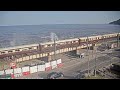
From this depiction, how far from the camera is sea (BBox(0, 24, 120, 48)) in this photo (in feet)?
16.2

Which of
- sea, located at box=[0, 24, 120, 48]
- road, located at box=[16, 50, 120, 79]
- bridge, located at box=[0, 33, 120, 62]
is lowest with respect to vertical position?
road, located at box=[16, 50, 120, 79]

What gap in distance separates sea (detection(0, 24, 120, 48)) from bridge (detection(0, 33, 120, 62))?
154 mm

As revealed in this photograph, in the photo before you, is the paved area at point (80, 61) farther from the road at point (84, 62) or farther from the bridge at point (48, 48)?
the bridge at point (48, 48)

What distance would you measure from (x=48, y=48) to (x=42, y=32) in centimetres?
69

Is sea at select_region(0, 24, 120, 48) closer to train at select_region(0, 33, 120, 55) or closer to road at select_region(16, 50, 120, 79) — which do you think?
train at select_region(0, 33, 120, 55)

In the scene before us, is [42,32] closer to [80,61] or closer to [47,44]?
[47,44]

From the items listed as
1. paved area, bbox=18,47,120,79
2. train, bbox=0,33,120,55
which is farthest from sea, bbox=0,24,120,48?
paved area, bbox=18,47,120,79

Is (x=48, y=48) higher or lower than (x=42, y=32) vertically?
lower

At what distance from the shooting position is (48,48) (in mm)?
5914

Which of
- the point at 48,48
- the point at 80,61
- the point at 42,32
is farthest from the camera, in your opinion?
the point at 80,61

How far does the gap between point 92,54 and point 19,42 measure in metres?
2.73

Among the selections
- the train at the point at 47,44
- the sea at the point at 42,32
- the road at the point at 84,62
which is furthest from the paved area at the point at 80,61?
the sea at the point at 42,32

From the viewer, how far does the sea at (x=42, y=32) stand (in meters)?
4.94

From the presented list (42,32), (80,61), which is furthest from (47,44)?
(80,61)
